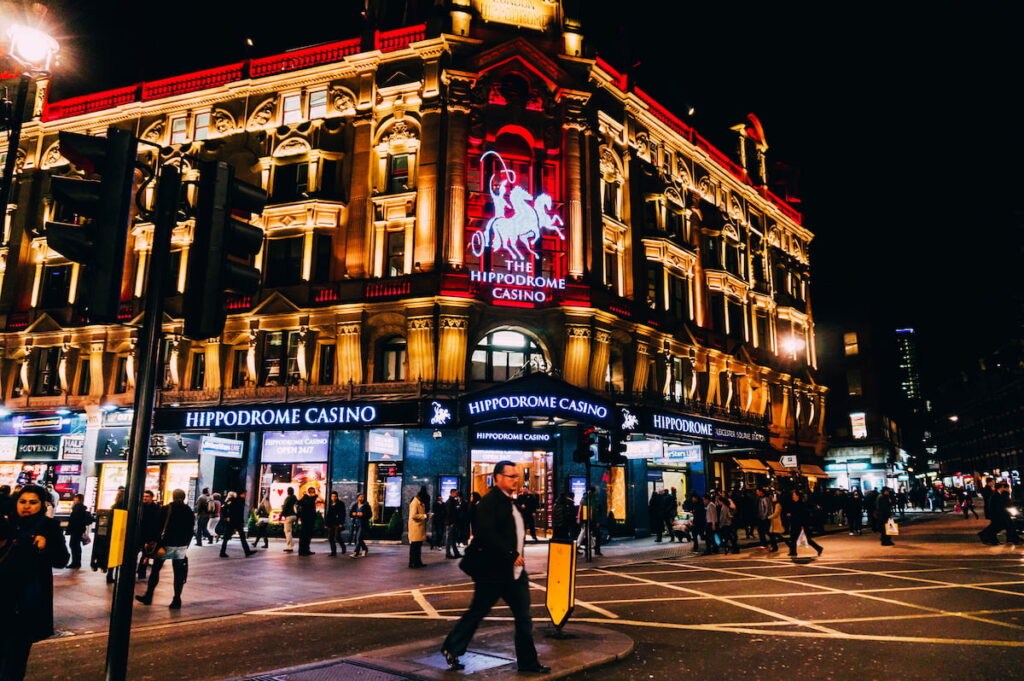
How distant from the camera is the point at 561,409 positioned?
74.8ft

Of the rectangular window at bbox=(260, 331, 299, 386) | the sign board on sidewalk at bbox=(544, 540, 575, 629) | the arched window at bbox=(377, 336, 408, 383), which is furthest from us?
the rectangular window at bbox=(260, 331, 299, 386)

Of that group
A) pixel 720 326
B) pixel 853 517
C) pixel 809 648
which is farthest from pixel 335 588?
pixel 720 326

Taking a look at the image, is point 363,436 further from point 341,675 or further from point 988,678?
point 988,678

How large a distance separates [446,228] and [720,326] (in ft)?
59.8

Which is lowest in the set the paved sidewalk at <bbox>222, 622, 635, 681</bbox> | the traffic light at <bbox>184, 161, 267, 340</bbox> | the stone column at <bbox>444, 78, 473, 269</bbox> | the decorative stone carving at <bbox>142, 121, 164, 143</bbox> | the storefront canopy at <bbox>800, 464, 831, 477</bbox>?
the paved sidewalk at <bbox>222, 622, 635, 681</bbox>

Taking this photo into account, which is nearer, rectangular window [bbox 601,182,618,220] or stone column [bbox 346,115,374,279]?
stone column [bbox 346,115,374,279]

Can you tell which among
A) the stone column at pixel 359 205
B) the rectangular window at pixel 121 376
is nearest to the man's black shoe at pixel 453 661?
the stone column at pixel 359 205

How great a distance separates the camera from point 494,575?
656 centimetres

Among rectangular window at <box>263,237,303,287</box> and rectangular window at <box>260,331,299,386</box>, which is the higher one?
rectangular window at <box>263,237,303,287</box>

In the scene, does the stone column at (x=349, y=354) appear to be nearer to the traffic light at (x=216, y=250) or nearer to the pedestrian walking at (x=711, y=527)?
the pedestrian walking at (x=711, y=527)

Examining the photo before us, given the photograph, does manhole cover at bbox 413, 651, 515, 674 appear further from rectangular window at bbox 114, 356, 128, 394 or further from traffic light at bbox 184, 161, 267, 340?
rectangular window at bbox 114, 356, 128, 394

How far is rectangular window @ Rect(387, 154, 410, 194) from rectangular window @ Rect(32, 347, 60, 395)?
1710cm

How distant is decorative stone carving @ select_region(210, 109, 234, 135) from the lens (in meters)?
31.2

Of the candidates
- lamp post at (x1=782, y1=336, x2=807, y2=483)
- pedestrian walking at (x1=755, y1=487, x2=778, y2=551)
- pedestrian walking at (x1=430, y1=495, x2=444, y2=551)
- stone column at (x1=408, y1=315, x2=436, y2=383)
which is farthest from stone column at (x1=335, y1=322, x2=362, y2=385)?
lamp post at (x1=782, y1=336, x2=807, y2=483)
